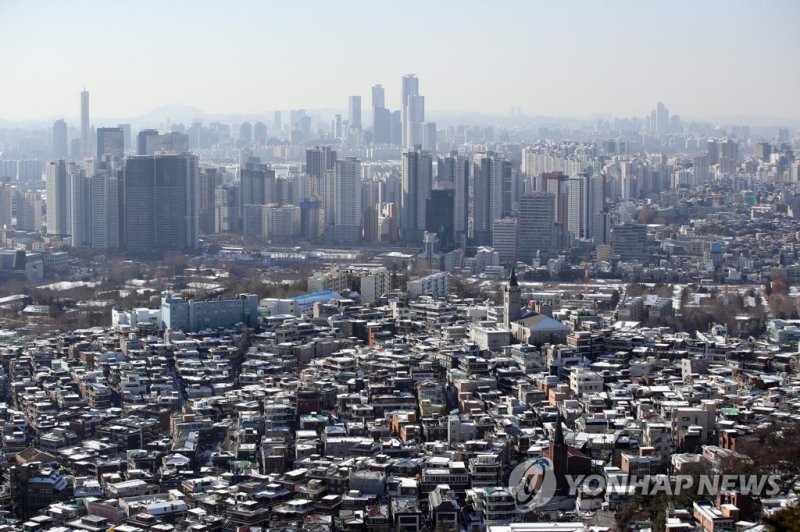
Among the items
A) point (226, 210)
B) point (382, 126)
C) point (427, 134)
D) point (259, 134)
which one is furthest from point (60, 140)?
point (226, 210)

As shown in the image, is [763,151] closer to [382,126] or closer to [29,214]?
[382,126]

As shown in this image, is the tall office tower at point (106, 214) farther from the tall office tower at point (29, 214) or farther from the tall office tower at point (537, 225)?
the tall office tower at point (537, 225)

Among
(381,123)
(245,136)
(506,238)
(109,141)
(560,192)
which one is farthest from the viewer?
(245,136)

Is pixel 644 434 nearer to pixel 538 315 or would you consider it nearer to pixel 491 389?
pixel 491 389

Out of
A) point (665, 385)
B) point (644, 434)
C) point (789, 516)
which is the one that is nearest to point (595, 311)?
point (665, 385)

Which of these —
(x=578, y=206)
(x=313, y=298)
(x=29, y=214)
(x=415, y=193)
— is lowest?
(x=313, y=298)

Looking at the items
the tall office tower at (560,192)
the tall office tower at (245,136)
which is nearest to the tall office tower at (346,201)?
the tall office tower at (560,192)
